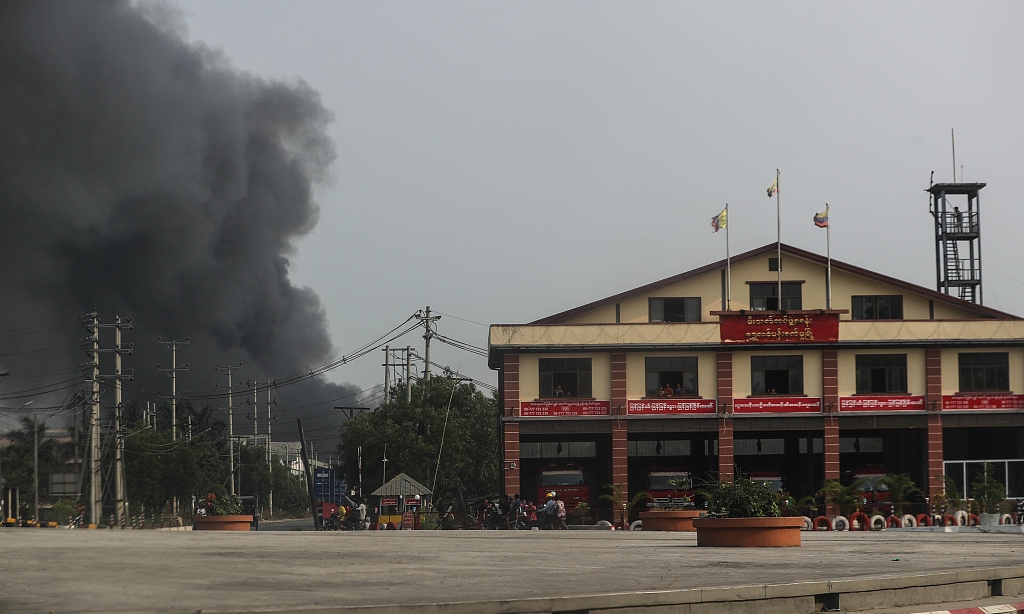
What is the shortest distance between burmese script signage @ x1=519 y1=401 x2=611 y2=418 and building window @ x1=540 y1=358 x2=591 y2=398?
56 cm

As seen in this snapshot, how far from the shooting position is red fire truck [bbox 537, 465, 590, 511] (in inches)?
2162

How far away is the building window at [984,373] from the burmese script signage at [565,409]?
18.1 meters

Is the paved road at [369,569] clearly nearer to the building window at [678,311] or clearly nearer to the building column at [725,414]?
the building column at [725,414]

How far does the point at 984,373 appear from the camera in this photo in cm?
5759

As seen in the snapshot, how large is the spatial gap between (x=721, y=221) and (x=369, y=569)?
4600cm

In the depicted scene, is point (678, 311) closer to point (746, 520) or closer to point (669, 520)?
point (669, 520)

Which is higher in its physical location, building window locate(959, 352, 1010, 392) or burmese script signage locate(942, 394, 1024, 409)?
building window locate(959, 352, 1010, 392)

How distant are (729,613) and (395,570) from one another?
16.1 ft

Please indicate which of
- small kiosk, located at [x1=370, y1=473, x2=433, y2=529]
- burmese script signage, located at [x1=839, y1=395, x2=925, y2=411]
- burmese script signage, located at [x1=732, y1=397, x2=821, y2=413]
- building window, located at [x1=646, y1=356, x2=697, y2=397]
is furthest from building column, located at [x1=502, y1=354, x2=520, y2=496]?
burmese script signage, located at [x1=839, y1=395, x2=925, y2=411]

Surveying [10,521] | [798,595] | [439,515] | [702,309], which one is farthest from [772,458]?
[798,595]

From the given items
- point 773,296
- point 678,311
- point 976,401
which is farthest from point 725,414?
point 976,401

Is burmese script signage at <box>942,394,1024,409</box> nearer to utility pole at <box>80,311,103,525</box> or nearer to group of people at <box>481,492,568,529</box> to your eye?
group of people at <box>481,492,568,529</box>

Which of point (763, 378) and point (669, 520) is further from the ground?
point (763, 378)

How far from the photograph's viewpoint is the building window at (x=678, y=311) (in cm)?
5944
